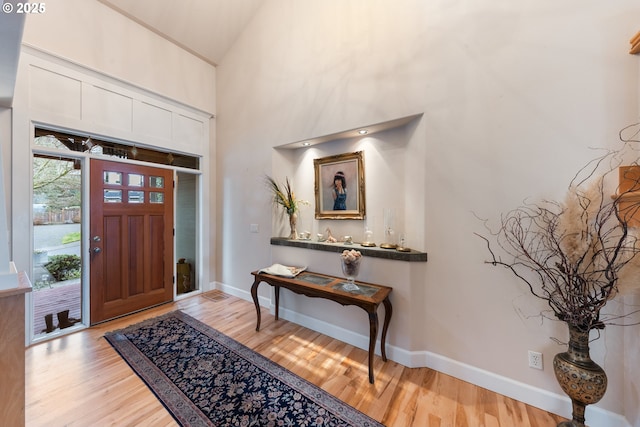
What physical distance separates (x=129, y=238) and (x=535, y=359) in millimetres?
4458

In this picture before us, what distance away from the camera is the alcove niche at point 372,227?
2164 mm

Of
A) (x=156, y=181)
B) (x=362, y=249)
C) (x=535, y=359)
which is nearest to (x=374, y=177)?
(x=362, y=249)

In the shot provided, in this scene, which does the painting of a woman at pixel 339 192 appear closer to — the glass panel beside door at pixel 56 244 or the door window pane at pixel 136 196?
the door window pane at pixel 136 196

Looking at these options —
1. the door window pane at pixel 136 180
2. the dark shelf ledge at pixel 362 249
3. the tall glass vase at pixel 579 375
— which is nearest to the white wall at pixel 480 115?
the dark shelf ledge at pixel 362 249

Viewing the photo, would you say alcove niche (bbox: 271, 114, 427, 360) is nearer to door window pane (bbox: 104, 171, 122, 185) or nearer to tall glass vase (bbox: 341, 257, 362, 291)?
tall glass vase (bbox: 341, 257, 362, 291)

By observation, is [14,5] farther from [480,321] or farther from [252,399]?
[480,321]

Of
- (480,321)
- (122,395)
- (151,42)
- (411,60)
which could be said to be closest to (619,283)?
(480,321)

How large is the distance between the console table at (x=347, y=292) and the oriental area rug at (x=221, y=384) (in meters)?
0.55

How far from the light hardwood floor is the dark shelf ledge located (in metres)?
0.97

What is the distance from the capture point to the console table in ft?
6.36

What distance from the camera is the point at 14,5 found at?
45.8 inches

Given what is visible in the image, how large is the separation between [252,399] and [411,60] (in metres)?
3.16

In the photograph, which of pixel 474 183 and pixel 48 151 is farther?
pixel 48 151

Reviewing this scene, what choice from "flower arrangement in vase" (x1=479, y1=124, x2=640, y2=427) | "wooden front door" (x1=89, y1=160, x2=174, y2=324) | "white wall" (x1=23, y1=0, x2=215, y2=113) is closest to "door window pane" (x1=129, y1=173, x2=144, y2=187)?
"wooden front door" (x1=89, y1=160, x2=174, y2=324)
